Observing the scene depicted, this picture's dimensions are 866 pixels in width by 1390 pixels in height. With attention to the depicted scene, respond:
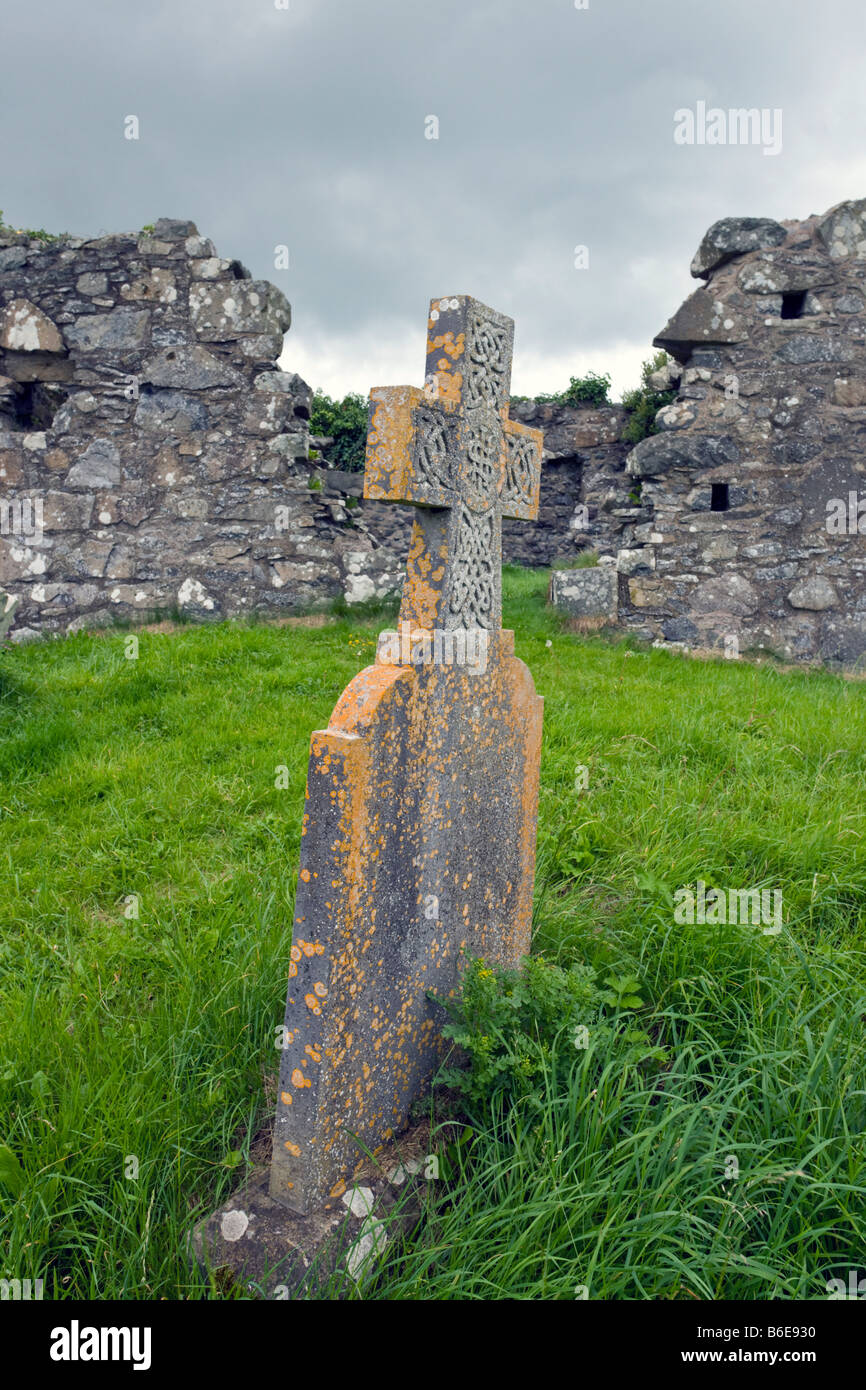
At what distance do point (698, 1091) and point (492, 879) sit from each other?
2.52ft

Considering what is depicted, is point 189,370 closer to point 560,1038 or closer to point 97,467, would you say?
point 97,467

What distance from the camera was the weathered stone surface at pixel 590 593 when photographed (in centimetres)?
715

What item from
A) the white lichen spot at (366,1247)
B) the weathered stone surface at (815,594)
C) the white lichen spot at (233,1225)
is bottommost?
the white lichen spot at (366,1247)

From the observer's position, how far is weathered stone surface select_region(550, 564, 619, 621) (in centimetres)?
715

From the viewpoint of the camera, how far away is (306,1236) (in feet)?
5.72

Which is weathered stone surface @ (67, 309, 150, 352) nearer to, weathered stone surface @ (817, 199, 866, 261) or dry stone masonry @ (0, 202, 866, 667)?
dry stone masonry @ (0, 202, 866, 667)

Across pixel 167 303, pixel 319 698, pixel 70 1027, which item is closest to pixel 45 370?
pixel 167 303

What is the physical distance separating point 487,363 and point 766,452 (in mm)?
5485

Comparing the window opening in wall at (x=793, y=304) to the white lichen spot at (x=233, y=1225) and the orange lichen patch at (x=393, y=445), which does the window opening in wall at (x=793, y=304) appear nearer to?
the orange lichen patch at (x=393, y=445)

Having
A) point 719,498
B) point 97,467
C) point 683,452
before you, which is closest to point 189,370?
point 97,467

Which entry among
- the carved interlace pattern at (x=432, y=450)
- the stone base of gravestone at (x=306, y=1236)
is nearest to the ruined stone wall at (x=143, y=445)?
the carved interlace pattern at (x=432, y=450)

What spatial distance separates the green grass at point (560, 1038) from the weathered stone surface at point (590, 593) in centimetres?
271

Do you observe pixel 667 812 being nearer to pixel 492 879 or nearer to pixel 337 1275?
pixel 492 879

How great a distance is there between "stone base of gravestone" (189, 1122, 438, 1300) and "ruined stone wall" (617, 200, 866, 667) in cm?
584
